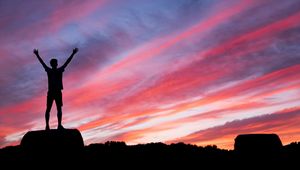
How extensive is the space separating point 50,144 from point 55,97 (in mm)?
2081

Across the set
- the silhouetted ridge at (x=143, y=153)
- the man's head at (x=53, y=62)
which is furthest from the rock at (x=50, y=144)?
the man's head at (x=53, y=62)

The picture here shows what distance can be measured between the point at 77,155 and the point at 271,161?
10806mm

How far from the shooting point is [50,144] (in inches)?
723

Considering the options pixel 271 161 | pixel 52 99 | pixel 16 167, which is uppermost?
pixel 52 99

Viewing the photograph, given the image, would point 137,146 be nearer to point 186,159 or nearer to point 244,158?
point 186,159

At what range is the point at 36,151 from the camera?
18.4 metres

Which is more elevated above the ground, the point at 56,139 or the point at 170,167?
the point at 56,139

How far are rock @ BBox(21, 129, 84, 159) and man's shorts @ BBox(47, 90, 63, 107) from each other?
1.33 metres

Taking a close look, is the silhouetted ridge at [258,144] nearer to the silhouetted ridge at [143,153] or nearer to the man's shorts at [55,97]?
the silhouetted ridge at [143,153]

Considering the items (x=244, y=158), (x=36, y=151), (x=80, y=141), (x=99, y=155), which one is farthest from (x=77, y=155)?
(x=244, y=158)

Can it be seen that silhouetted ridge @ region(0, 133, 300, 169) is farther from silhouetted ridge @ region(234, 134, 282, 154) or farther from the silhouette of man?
the silhouette of man

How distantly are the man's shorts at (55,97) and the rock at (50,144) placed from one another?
1.33m

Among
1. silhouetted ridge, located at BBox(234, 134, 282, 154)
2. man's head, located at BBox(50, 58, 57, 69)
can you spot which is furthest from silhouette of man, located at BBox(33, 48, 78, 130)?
silhouetted ridge, located at BBox(234, 134, 282, 154)

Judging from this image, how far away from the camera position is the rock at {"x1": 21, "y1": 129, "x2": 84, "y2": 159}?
1834 cm
